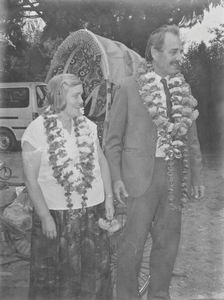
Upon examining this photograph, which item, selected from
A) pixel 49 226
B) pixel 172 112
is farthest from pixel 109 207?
pixel 172 112

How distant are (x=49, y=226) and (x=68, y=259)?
26 cm

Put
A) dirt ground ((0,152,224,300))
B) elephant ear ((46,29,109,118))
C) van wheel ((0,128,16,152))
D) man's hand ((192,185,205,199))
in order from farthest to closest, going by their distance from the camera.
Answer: van wheel ((0,128,16,152))
elephant ear ((46,29,109,118))
dirt ground ((0,152,224,300))
man's hand ((192,185,205,199))

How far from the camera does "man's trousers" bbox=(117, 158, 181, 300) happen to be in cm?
311

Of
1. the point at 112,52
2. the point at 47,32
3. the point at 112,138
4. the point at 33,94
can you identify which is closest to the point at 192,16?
the point at 112,52

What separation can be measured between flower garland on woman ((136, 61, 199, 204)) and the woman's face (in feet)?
1.59

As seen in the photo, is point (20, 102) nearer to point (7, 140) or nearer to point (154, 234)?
point (7, 140)

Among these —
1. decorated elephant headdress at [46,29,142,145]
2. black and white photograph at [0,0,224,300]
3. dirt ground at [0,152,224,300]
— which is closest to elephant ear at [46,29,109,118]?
decorated elephant headdress at [46,29,142,145]

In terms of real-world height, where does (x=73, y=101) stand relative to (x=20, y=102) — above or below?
above

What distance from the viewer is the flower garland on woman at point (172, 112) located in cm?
307

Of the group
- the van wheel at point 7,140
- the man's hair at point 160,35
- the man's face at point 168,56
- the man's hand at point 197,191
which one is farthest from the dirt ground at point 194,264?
the van wheel at point 7,140

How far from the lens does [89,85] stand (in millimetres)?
6824

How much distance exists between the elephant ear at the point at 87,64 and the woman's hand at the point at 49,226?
394cm

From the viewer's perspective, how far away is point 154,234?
3.21m

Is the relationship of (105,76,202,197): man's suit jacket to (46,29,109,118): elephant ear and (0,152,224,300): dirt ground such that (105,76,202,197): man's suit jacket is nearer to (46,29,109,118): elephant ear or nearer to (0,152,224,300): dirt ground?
(0,152,224,300): dirt ground
